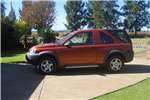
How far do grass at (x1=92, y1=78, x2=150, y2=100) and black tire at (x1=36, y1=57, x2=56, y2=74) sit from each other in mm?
3714

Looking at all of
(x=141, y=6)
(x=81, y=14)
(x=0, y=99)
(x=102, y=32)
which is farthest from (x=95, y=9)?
(x=0, y=99)

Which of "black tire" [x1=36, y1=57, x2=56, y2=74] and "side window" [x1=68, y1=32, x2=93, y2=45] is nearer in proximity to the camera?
"black tire" [x1=36, y1=57, x2=56, y2=74]

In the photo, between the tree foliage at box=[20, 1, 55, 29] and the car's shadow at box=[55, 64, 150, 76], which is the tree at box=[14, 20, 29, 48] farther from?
the tree foliage at box=[20, 1, 55, 29]

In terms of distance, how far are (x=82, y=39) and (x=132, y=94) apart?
478 cm

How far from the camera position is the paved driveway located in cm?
1030

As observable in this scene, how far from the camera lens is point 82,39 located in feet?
47.8

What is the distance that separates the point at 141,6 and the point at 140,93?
68.5 meters

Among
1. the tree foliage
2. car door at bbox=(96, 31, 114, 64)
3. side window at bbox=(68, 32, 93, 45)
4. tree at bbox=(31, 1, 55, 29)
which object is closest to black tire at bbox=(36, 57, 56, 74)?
side window at bbox=(68, 32, 93, 45)

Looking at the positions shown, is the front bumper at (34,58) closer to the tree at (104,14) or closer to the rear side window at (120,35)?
the rear side window at (120,35)

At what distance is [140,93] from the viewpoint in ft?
34.0

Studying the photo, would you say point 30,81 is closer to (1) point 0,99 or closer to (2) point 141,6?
(1) point 0,99

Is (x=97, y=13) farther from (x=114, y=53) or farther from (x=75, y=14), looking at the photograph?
(x=114, y=53)

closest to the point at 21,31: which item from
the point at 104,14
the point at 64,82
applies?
the point at 64,82

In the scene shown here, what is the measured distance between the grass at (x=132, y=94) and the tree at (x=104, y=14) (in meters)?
63.5
